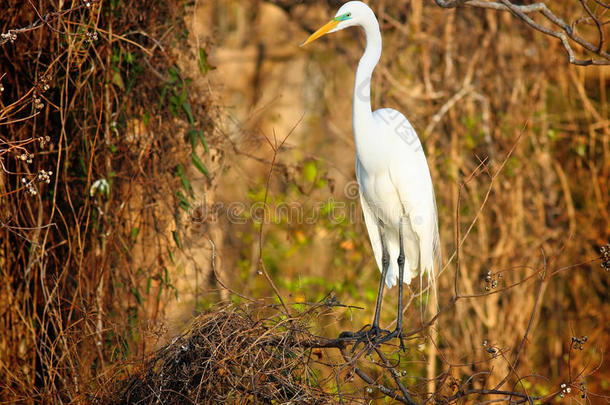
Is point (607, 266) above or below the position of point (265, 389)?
above

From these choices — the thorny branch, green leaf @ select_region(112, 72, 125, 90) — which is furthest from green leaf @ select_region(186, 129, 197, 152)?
the thorny branch

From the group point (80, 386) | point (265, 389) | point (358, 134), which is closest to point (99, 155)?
point (80, 386)

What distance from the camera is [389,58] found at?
459 centimetres

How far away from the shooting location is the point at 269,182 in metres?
3.00

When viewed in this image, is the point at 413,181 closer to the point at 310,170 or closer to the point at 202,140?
the point at 202,140

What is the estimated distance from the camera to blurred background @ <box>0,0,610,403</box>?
8.68 ft

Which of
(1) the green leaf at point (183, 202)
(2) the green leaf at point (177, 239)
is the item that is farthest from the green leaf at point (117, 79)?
(2) the green leaf at point (177, 239)

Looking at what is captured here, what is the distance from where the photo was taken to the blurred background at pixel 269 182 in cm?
264

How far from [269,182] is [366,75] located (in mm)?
789

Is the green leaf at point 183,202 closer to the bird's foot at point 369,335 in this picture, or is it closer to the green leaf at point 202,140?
the green leaf at point 202,140

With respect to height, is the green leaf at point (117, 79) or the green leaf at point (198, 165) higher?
the green leaf at point (117, 79)

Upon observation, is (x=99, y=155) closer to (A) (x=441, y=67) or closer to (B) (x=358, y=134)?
(B) (x=358, y=134)

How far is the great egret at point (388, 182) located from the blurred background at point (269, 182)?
366 mm

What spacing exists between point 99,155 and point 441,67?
107 inches
